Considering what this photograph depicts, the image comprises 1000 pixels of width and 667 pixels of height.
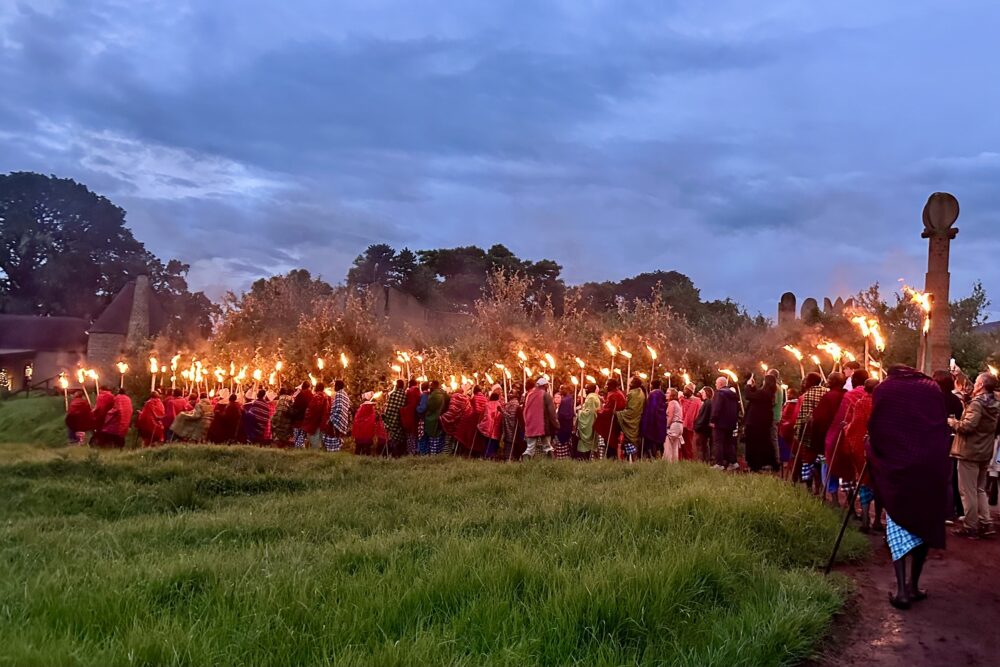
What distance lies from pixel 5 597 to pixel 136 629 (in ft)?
4.62

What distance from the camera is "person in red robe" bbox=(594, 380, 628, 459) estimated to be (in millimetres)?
16969

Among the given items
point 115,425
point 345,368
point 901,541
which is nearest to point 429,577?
point 901,541

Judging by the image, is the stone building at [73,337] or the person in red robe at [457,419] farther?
the stone building at [73,337]

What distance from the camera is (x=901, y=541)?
7.04 meters

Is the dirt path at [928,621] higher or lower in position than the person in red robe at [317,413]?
lower

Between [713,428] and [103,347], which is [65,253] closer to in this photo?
[103,347]

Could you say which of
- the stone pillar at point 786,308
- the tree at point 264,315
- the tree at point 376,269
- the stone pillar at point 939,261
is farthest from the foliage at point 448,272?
the stone pillar at point 939,261

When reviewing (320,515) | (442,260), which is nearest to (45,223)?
(442,260)

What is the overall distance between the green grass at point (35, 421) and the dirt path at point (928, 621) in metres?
30.6

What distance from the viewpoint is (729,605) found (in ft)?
19.7

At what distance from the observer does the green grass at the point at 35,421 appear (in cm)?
3194

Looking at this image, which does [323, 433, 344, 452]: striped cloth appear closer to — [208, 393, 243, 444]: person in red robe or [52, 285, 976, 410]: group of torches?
[52, 285, 976, 410]: group of torches

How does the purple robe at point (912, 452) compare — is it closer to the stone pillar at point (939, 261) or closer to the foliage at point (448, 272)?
the stone pillar at point (939, 261)

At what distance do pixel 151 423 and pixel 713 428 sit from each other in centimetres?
1451
